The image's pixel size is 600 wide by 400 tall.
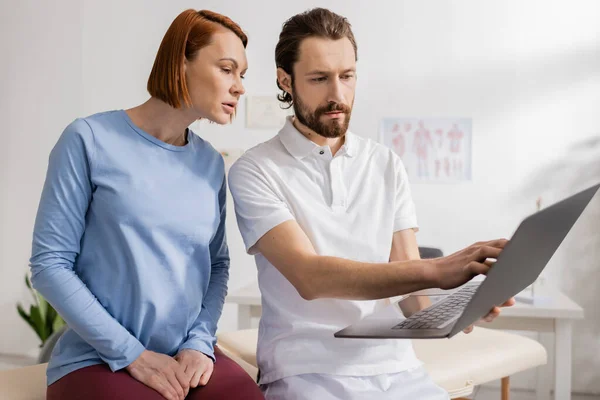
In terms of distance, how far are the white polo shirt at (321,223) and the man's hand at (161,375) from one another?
208 mm

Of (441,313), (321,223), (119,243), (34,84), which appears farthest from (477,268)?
(34,84)

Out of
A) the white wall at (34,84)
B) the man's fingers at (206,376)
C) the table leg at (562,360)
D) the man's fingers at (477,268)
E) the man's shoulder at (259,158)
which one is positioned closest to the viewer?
the man's fingers at (477,268)

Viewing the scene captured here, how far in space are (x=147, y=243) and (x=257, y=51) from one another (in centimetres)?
318

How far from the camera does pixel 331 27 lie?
1480mm

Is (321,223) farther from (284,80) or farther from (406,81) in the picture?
(406,81)

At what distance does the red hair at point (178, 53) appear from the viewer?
4.43 feet

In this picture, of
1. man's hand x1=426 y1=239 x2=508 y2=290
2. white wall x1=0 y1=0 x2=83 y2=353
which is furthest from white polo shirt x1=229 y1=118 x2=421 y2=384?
white wall x1=0 y1=0 x2=83 y2=353

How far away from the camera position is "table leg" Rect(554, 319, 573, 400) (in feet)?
8.79

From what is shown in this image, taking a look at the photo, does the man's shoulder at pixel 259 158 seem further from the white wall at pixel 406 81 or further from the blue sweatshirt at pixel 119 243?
the white wall at pixel 406 81

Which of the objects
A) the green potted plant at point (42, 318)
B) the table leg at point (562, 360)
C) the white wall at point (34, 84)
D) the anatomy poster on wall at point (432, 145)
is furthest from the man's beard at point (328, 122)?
the white wall at point (34, 84)

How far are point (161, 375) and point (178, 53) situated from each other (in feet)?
2.11

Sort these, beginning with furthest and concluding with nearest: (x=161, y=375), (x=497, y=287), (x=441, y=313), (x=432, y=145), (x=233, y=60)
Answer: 1. (x=432, y=145)
2. (x=233, y=60)
3. (x=161, y=375)
4. (x=441, y=313)
5. (x=497, y=287)

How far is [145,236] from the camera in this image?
1.31 metres

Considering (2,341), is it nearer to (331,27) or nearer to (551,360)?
(551,360)
